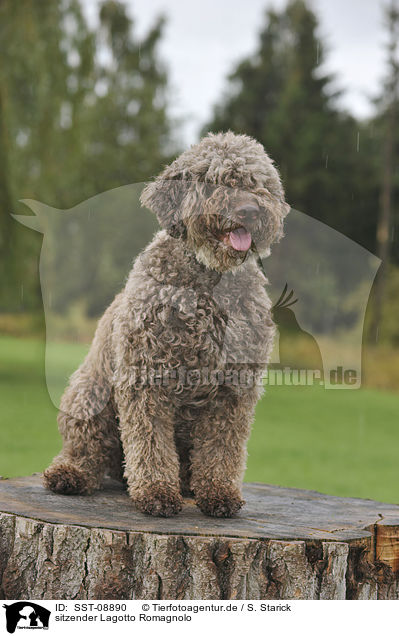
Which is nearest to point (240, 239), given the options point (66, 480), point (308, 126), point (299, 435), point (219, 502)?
point (219, 502)

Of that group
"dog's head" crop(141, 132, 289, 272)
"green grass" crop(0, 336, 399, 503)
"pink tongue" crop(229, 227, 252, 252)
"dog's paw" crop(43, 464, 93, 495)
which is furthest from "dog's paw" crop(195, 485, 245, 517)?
"green grass" crop(0, 336, 399, 503)

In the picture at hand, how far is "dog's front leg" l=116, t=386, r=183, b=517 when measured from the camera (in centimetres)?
336

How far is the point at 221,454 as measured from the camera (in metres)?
3.55

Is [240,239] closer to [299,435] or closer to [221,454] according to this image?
[221,454]

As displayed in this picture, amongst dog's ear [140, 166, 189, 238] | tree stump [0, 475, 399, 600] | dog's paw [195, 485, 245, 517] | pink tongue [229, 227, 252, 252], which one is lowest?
tree stump [0, 475, 399, 600]

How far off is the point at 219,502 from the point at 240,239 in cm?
129

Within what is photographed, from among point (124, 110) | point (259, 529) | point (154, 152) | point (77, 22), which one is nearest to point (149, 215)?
point (259, 529)

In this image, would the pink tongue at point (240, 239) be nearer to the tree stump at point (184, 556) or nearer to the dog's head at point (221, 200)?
the dog's head at point (221, 200)

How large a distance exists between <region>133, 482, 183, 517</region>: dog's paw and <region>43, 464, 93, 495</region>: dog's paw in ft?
1.46

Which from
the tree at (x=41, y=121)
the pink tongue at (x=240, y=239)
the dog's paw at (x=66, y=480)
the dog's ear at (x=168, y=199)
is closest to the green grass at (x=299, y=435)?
the tree at (x=41, y=121)

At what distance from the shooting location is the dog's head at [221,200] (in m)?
3.11

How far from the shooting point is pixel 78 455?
12.4 ft

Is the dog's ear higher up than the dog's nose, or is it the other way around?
the dog's ear
